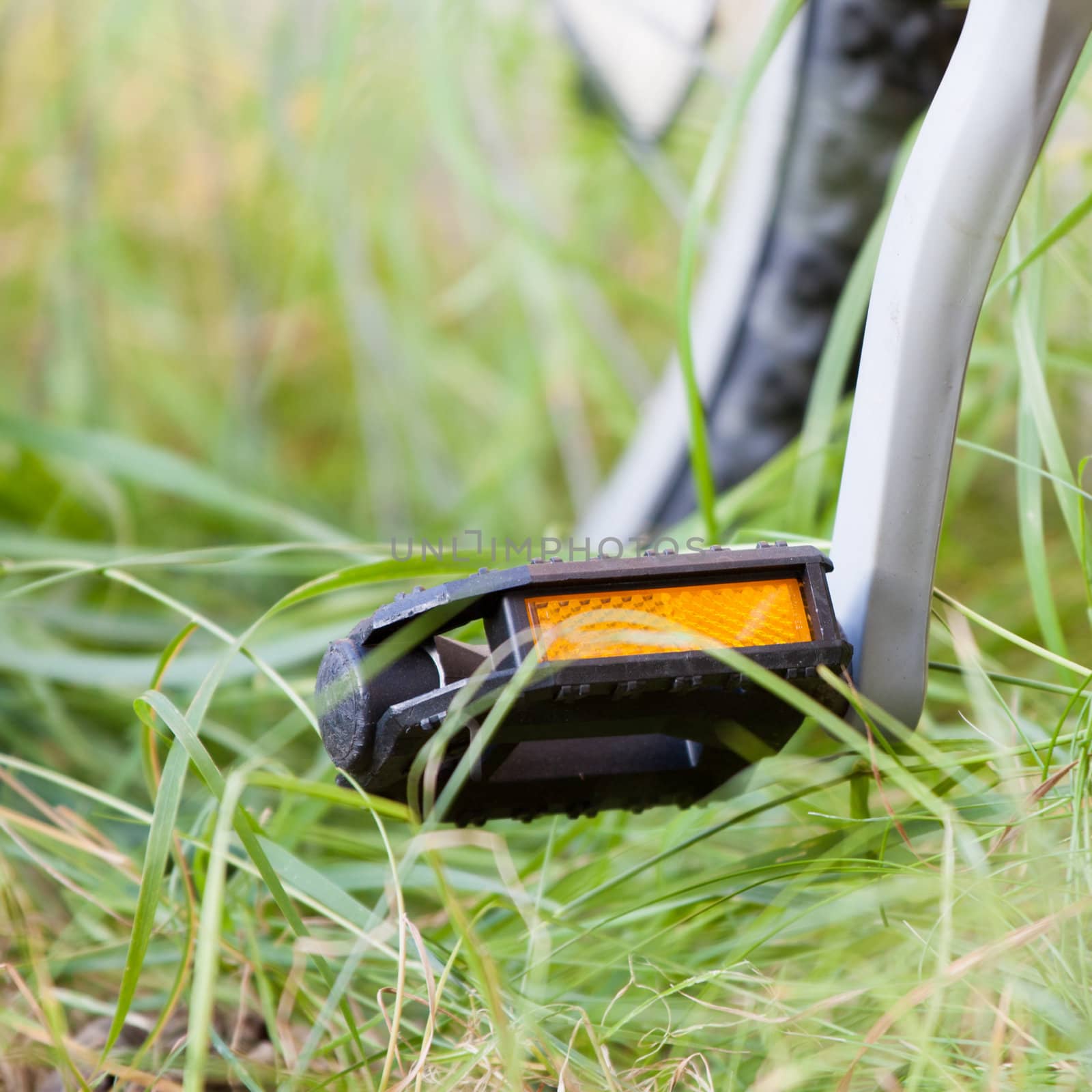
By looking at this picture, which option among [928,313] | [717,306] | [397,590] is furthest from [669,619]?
[717,306]

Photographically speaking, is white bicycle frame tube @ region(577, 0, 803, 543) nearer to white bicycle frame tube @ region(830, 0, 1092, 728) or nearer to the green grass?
the green grass

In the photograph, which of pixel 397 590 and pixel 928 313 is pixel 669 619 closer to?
pixel 928 313

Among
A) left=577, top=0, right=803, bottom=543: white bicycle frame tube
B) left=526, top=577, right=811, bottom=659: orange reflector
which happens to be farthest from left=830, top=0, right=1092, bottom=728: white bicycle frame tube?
left=577, top=0, right=803, bottom=543: white bicycle frame tube

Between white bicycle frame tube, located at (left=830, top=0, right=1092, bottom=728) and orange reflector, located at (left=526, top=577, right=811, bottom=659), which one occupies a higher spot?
white bicycle frame tube, located at (left=830, top=0, right=1092, bottom=728)

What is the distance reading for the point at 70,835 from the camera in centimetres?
49

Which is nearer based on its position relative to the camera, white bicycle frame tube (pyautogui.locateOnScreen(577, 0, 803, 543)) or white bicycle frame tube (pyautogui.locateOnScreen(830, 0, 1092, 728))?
white bicycle frame tube (pyautogui.locateOnScreen(830, 0, 1092, 728))

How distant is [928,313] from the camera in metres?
0.38

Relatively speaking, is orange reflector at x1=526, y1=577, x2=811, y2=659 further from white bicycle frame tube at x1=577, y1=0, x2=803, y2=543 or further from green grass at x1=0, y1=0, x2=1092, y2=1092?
white bicycle frame tube at x1=577, y1=0, x2=803, y2=543

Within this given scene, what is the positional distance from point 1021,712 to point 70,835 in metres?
0.49

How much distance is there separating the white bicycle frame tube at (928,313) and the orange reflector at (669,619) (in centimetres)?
4

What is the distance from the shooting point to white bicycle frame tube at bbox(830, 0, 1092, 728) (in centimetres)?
36

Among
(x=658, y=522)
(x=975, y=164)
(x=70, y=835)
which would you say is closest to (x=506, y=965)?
(x=70, y=835)

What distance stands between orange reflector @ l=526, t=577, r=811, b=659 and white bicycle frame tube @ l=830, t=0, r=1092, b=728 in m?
0.04

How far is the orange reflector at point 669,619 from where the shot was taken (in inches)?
14.0
